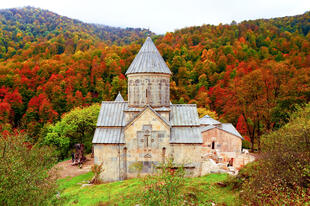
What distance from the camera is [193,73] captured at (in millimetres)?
49438

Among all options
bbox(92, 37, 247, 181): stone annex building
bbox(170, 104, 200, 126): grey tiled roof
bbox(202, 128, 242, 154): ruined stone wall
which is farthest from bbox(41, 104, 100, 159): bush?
bbox(170, 104, 200, 126): grey tiled roof

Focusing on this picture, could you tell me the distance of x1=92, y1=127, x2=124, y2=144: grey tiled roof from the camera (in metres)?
14.6

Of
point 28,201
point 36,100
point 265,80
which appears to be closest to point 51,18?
point 36,100

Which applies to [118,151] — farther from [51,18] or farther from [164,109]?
[51,18]

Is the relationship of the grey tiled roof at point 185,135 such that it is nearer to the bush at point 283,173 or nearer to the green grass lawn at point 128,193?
the green grass lawn at point 128,193

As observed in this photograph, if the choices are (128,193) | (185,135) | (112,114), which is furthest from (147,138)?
(128,193)

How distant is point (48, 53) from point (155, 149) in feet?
Answer: 179

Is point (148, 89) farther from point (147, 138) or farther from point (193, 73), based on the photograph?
point (193, 73)

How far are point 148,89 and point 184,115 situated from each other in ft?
10.4

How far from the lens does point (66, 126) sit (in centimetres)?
2559

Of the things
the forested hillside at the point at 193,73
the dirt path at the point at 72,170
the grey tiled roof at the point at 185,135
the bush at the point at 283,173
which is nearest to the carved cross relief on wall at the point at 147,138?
the grey tiled roof at the point at 185,135

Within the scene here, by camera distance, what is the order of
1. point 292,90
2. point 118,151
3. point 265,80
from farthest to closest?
point 265,80, point 292,90, point 118,151

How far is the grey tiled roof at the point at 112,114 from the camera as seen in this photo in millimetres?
15367

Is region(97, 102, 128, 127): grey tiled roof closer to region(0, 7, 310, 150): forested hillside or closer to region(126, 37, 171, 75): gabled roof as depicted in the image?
region(126, 37, 171, 75): gabled roof
